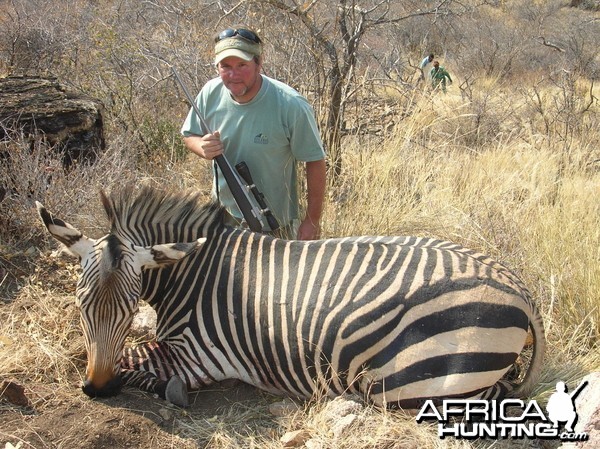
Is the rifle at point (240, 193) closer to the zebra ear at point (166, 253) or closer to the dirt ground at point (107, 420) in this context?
the zebra ear at point (166, 253)

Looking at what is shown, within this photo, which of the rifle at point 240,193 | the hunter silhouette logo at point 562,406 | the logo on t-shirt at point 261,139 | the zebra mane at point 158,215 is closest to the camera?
the hunter silhouette logo at point 562,406

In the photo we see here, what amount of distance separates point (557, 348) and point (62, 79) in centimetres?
683

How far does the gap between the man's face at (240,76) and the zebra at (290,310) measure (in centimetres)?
82

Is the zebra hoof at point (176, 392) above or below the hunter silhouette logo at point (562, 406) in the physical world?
below

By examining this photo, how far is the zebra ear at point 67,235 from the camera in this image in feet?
9.61

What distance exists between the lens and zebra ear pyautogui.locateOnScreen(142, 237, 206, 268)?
2.99m

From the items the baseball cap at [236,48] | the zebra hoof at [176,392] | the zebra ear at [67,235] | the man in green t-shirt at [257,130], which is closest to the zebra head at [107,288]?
the zebra ear at [67,235]

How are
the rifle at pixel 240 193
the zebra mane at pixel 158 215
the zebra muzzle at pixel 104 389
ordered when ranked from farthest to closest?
the rifle at pixel 240 193 < the zebra mane at pixel 158 215 < the zebra muzzle at pixel 104 389

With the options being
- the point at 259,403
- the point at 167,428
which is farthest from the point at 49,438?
the point at 259,403

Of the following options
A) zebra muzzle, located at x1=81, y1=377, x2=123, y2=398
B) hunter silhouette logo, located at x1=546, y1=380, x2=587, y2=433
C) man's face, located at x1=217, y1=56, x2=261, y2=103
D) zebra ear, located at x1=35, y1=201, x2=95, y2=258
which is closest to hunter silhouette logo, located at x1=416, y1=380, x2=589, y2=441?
hunter silhouette logo, located at x1=546, y1=380, x2=587, y2=433

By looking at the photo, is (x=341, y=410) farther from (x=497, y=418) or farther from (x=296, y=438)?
(x=497, y=418)

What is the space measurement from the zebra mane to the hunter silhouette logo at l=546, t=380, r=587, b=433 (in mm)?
1857

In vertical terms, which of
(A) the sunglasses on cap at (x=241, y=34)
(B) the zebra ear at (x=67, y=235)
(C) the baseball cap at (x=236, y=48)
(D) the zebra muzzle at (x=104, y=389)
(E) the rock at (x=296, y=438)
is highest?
(A) the sunglasses on cap at (x=241, y=34)

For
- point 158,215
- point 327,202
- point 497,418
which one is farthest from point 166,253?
point 327,202
